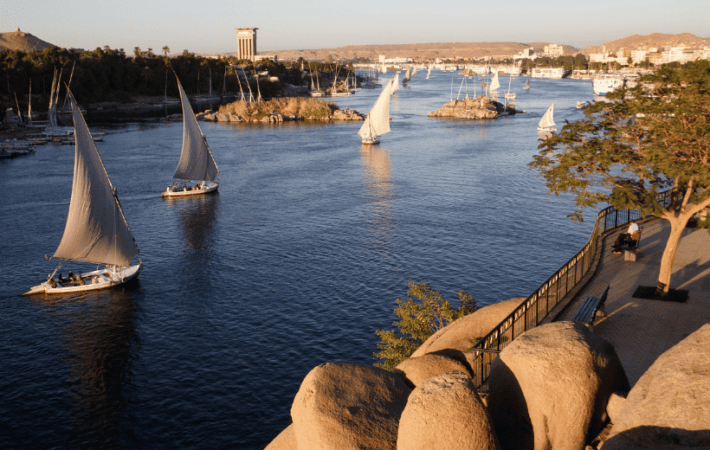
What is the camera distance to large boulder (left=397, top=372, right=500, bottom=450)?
9.84 meters

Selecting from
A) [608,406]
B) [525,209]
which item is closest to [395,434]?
[608,406]

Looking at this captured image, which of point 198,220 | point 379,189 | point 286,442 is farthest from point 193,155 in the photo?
point 286,442

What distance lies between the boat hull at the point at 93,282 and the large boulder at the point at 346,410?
30865 millimetres

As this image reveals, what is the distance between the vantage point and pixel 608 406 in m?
11.3

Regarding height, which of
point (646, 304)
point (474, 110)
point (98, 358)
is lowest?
point (98, 358)

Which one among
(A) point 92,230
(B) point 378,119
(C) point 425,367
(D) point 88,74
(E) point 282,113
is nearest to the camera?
(C) point 425,367

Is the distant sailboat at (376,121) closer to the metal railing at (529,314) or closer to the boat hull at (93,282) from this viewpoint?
the boat hull at (93,282)

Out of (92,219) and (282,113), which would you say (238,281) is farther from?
(282,113)

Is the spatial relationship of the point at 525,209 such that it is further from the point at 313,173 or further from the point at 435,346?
the point at 435,346

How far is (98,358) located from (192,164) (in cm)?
4040

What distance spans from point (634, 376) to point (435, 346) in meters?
5.57

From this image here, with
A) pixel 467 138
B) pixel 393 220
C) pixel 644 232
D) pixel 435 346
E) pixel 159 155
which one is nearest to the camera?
pixel 435 346

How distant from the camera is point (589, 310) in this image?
1827 centimetres

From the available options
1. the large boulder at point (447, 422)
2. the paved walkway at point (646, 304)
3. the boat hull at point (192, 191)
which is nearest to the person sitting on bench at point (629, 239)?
→ the paved walkway at point (646, 304)
